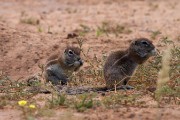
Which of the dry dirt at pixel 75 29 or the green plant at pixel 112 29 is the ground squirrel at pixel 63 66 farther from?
the green plant at pixel 112 29

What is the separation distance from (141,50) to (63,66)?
1460 millimetres

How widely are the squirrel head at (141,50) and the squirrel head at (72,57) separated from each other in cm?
112

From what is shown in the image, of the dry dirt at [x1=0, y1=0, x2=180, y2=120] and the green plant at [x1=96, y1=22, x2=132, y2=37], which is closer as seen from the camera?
the dry dirt at [x1=0, y1=0, x2=180, y2=120]

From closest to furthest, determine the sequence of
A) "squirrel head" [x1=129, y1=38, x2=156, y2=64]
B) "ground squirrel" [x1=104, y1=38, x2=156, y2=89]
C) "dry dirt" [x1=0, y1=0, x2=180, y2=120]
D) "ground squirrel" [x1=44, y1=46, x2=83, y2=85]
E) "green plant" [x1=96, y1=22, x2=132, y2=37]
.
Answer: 1. "dry dirt" [x1=0, y1=0, x2=180, y2=120]
2. "ground squirrel" [x1=104, y1=38, x2=156, y2=89]
3. "squirrel head" [x1=129, y1=38, x2=156, y2=64]
4. "ground squirrel" [x1=44, y1=46, x2=83, y2=85]
5. "green plant" [x1=96, y1=22, x2=132, y2=37]

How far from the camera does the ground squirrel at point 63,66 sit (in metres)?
9.90

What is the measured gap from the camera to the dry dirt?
706 centimetres

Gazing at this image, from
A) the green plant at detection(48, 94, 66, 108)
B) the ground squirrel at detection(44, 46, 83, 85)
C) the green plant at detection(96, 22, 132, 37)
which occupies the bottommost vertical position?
the green plant at detection(48, 94, 66, 108)

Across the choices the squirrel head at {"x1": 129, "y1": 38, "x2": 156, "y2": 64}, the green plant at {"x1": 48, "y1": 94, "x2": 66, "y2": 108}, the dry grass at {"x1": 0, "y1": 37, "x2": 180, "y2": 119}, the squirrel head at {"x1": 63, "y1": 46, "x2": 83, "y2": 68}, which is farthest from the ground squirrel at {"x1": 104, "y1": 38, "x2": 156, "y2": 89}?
the green plant at {"x1": 48, "y1": 94, "x2": 66, "y2": 108}

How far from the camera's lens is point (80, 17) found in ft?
56.4

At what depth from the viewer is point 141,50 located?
29.9 feet

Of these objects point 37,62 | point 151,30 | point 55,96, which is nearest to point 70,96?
point 55,96

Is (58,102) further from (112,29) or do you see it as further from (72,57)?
(112,29)

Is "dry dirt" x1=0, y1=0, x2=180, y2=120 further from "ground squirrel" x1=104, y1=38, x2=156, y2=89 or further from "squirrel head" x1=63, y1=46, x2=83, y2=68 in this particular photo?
"squirrel head" x1=63, y1=46, x2=83, y2=68

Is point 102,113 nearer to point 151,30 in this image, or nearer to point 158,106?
point 158,106
